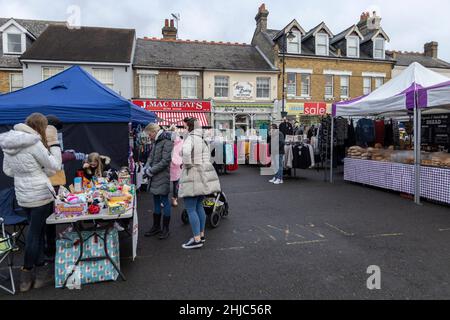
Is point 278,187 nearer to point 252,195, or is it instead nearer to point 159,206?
point 252,195

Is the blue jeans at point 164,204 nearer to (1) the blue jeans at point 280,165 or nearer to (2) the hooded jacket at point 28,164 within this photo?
(2) the hooded jacket at point 28,164

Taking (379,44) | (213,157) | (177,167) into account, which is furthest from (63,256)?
(379,44)

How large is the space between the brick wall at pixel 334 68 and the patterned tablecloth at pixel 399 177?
13333 mm

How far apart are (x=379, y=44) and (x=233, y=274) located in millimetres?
25064

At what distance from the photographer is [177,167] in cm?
700

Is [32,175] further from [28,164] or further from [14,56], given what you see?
[14,56]

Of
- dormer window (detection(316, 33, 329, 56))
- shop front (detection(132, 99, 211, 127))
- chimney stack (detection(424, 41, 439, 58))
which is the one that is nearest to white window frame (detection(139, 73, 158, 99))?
shop front (detection(132, 99, 211, 127))

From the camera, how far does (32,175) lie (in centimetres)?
316

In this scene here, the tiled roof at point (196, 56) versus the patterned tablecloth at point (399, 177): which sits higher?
the tiled roof at point (196, 56)

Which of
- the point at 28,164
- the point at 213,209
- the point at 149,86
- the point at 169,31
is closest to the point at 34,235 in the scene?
the point at 28,164

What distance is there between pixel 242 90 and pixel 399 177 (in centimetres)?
1464

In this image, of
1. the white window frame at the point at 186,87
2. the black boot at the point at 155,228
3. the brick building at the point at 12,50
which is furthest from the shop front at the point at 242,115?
the black boot at the point at 155,228

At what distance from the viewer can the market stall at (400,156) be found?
669 cm

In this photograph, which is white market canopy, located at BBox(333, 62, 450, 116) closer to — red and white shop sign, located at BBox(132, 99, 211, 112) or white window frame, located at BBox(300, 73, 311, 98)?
red and white shop sign, located at BBox(132, 99, 211, 112)
